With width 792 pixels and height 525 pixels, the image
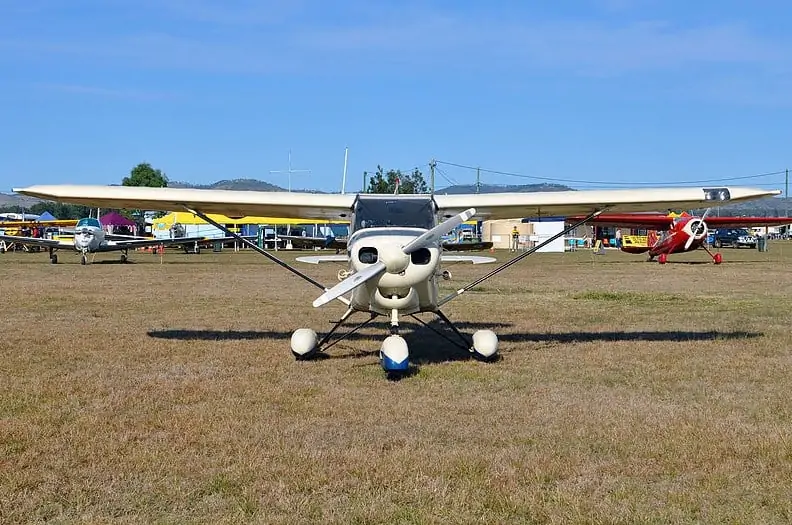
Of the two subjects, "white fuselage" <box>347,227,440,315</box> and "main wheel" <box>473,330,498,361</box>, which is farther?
"main wheel" <box>473,330,498,361</box>

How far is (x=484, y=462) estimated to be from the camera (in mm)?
5039

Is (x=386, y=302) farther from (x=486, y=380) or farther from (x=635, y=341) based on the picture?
(x=635, y=341)

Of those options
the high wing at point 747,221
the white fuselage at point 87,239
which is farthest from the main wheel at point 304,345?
the high wing at point 747,221

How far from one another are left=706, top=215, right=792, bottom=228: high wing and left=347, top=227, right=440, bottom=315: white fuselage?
3158cm

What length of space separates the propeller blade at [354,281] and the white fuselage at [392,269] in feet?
0.28

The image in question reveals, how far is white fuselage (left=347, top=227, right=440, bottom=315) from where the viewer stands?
779cm

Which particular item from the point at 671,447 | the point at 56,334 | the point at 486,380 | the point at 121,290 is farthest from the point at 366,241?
the point at 121,290

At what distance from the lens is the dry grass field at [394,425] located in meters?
4.32

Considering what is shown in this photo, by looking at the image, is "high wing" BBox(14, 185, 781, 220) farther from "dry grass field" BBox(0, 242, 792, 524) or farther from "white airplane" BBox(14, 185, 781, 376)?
"dry grass field" BBox(0, 242, 792, 524)

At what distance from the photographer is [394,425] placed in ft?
19.9

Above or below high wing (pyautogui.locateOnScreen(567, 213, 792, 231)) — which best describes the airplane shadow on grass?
below

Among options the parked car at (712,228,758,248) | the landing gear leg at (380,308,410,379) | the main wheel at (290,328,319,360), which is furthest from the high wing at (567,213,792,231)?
the parked car at (712,228,758,248)

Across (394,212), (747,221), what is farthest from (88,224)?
(394,212)

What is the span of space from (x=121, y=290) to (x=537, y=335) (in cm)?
1076
